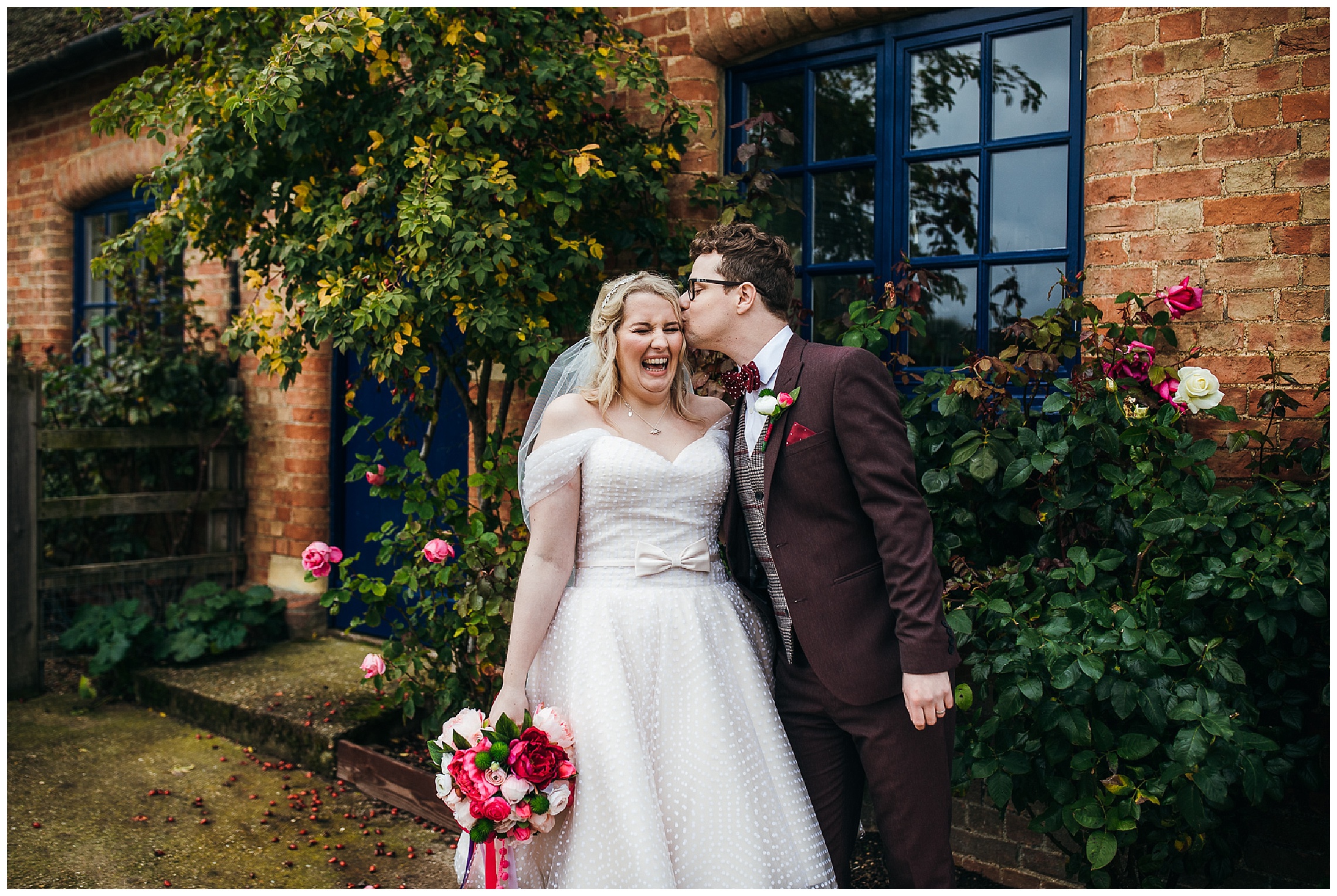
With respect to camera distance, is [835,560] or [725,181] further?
[725,181]

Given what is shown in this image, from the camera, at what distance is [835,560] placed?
245cm

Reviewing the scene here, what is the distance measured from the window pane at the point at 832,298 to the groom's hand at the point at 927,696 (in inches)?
71.1

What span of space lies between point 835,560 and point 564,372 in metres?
1.09

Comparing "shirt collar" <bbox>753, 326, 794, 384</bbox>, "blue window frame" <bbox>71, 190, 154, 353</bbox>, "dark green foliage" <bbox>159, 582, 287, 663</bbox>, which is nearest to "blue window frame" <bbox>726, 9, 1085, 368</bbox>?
"shirt collar" <bbox>753, 326, 794, 384</bbox>

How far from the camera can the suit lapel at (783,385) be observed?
98.2 inches

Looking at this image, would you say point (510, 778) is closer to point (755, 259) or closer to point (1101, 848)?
point (755, 259)

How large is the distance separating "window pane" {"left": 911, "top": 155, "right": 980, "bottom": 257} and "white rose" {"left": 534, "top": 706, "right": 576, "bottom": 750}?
8.01 feet

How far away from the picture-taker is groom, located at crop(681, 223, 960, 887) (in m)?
2.33

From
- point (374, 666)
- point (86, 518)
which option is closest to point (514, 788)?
point (374, 666)

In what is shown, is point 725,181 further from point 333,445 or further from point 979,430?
point 333,445

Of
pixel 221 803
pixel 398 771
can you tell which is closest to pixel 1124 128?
→ pixel 398 771

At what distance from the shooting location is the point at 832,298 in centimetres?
Answer: 407

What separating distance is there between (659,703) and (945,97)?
2714 millimetres

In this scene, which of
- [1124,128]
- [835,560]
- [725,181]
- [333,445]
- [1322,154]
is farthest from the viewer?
[333,445]
